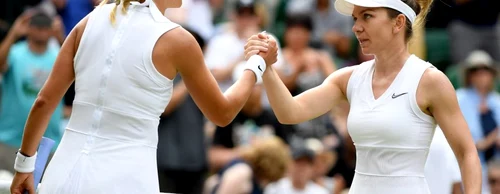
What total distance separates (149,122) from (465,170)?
1.39 metres

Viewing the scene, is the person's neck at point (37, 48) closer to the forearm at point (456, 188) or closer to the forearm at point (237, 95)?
the forearm at point (456, 188)

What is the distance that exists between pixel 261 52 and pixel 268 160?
131 inches

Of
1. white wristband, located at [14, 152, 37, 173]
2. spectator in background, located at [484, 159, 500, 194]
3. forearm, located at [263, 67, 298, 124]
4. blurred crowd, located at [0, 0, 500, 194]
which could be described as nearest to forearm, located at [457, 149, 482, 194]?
forearm, located at [263, 67, 298, 124]

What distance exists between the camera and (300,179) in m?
8.63

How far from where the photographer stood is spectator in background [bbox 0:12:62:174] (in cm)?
909

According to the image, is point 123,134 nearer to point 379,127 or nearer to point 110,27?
point 110,27

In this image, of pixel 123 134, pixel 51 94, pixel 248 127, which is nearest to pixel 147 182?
pixel 123 134

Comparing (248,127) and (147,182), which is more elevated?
(147,182)

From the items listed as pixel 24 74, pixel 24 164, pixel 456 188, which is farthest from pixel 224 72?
pixel 24 164

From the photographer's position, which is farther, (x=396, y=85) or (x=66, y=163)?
(x=396, y=85)

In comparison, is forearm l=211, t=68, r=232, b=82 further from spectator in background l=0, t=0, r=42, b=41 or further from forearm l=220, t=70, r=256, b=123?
forearm l=220, t=70, r=256, b=123

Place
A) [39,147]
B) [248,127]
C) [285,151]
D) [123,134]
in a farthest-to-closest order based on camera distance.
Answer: [248,127]
[285,151]
[39,147]
[123,134]

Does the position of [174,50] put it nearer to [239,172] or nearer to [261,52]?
[261,52]

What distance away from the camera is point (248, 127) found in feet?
31.1
